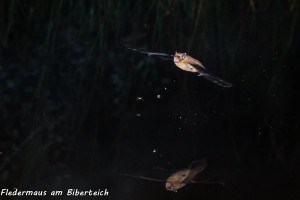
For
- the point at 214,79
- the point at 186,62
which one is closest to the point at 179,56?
the point at 186,62

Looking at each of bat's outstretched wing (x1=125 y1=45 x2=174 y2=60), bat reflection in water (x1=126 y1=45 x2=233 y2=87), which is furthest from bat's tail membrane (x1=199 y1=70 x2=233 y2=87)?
bat's outstretched wing (x1=125 y1=45 x2=174 y2=60)

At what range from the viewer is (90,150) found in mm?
1408

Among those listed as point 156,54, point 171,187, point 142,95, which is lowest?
point 171,187

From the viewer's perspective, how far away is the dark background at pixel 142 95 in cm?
133

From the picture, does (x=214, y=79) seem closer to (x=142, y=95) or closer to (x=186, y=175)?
(x=142, y=95)

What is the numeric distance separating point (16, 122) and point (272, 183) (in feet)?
3.15

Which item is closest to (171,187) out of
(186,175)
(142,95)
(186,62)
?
(186,175)

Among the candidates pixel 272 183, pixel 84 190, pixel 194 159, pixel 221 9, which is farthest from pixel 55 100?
pixel 272 183

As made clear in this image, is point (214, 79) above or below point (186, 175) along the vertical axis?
above

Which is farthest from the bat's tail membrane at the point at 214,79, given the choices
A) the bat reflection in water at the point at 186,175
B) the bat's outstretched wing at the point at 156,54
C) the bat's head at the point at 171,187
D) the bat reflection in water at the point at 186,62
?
the bat's head at the point at 171,187

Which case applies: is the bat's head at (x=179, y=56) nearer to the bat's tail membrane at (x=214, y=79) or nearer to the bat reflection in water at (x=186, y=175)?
the bat's tail membrane at (x=214, y=79)

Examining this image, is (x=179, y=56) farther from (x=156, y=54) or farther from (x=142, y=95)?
(x=142, y=95)

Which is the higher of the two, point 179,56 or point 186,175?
point 179,56

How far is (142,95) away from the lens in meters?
1.39
